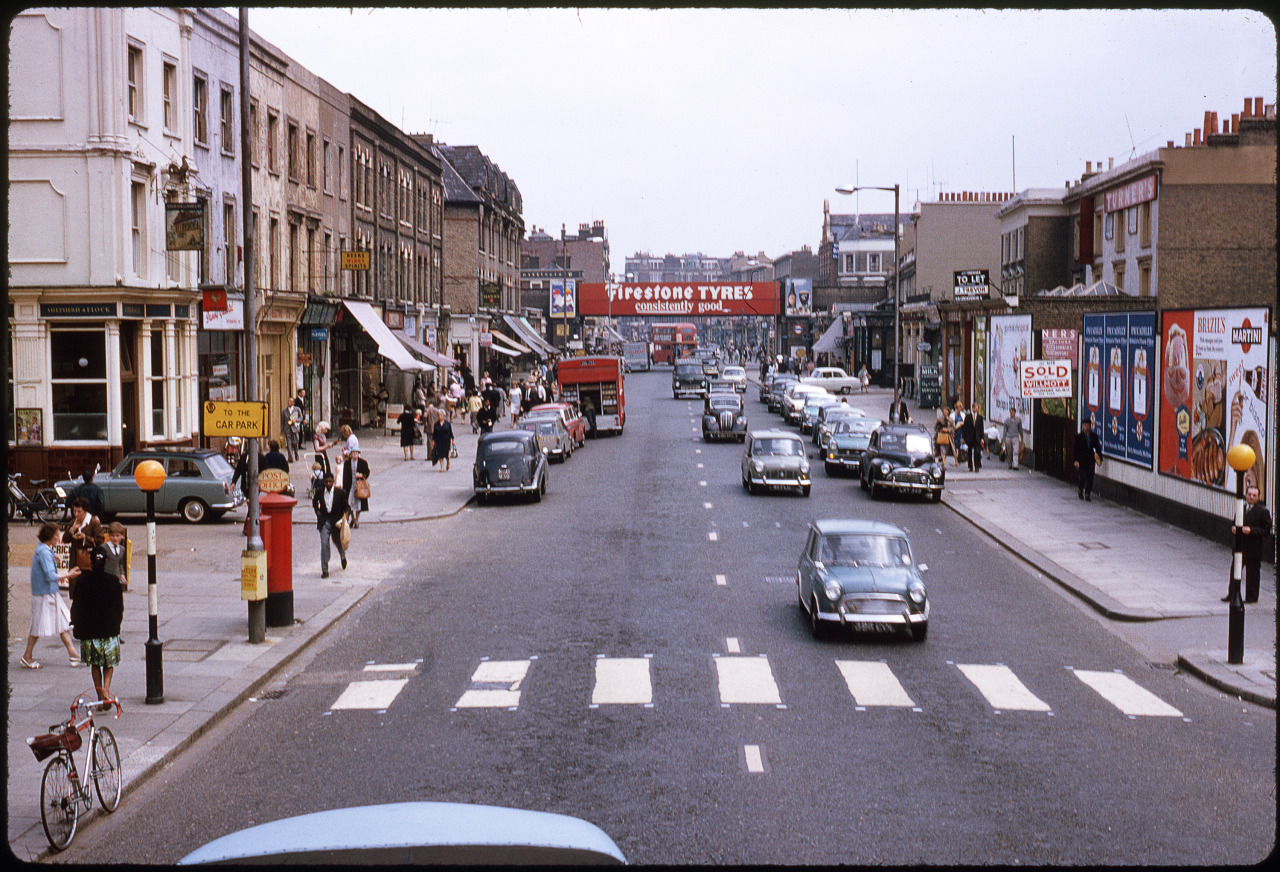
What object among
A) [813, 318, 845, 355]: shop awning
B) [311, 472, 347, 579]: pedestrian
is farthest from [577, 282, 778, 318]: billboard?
[311, 472, 347, 579]: pedestrian

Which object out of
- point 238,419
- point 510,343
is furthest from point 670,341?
point 238,419

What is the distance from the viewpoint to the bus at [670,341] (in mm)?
135000

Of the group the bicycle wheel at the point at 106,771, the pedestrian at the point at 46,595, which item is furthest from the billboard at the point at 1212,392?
the bicycle wheel at the point at 106,771

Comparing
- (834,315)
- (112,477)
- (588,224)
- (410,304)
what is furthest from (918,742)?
(588,224)

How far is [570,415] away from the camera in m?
47.6

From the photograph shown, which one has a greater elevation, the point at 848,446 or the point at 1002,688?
the point at 848,446

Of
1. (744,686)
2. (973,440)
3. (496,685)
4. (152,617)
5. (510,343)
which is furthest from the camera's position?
(510,343)

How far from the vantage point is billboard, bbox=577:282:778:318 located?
113750 millimetres

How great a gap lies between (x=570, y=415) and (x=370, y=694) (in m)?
33.2

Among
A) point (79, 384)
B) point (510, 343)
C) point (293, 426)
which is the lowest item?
point (293, 426)

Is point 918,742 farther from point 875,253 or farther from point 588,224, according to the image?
point 588,224

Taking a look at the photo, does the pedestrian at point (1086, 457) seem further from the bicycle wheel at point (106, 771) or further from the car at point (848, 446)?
the bicycle wheel at point (106, 771)

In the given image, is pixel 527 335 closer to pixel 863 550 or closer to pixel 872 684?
Answer: pixel 863 550

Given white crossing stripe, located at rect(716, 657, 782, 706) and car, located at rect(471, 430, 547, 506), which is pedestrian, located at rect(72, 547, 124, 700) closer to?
white crossing stripe, located at rect(716, 657, 782, 706)
